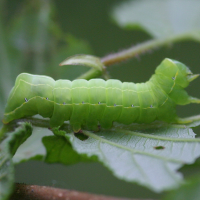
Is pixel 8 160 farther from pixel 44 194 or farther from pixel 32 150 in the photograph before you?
pixel 32 150

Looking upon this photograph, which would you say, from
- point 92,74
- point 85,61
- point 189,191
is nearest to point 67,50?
point 92,74

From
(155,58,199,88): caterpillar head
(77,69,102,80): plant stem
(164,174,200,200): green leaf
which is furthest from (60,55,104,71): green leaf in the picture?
(164,174,200,200): green leaf

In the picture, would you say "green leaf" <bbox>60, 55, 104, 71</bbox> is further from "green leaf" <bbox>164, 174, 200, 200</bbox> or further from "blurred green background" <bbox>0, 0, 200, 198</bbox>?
"green leaf" <bbox>164, 174, 200, 200</bbox>

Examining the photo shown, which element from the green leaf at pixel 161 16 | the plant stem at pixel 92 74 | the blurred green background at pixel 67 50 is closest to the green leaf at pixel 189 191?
the plant stem at pixel 92 74

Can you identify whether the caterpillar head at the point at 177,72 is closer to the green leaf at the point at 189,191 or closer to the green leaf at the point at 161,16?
the green leaf at the point at 161,16

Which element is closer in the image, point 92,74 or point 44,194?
point 44,194

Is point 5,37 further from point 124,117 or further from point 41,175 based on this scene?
point 41,175
